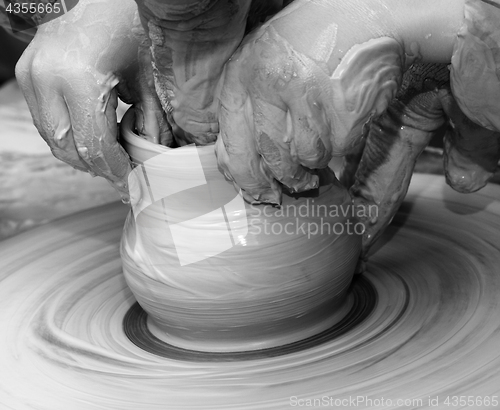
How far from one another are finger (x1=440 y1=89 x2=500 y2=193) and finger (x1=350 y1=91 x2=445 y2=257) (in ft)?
0.16

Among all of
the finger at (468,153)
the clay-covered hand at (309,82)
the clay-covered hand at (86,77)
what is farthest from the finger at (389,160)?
the clay-covered hand at (86,77)

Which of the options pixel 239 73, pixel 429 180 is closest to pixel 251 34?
pixel 239 73

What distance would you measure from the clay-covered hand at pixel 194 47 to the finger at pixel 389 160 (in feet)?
1.35

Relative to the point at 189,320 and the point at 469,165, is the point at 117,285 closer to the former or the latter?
the point at 189,320

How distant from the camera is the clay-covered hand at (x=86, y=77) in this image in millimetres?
1401

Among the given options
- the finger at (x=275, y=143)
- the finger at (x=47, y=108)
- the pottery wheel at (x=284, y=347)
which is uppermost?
the finger at (x=275, y=143)

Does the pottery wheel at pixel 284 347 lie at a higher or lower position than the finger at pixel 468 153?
lower

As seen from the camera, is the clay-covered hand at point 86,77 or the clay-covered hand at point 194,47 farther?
the clay-covered hand at point 86,77

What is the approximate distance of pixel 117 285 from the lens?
1.74m

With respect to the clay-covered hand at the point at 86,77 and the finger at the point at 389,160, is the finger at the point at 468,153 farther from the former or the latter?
the clay-covered hand at the point at 86,77

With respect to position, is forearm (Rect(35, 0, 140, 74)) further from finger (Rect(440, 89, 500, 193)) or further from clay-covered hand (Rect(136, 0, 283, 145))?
finger (Rect(440, 89, 500, 193))

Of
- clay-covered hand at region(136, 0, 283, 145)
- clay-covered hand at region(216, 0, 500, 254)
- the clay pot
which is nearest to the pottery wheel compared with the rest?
the clay pot

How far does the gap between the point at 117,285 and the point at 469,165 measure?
87 cm

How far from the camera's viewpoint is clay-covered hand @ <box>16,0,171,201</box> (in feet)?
4.60
